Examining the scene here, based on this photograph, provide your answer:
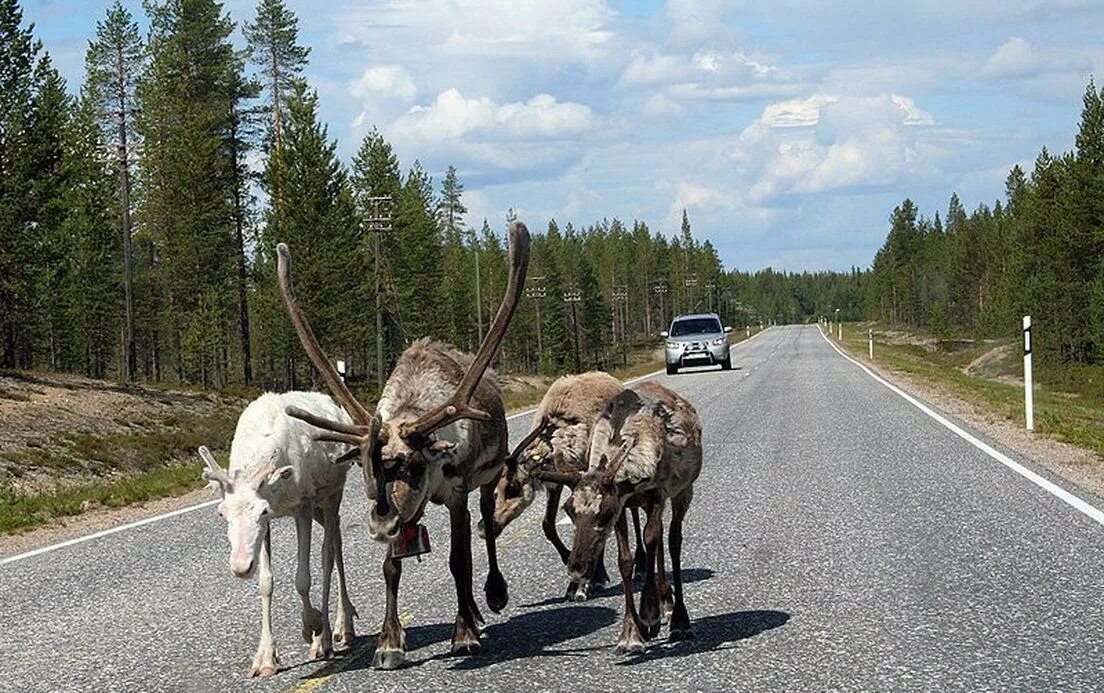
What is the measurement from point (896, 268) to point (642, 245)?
121 ft

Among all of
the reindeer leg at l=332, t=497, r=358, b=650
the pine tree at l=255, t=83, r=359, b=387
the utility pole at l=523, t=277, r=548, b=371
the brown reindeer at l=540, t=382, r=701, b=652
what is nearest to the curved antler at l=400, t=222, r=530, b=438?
the brown reindeer at l=540, t=382, r=701, b=652

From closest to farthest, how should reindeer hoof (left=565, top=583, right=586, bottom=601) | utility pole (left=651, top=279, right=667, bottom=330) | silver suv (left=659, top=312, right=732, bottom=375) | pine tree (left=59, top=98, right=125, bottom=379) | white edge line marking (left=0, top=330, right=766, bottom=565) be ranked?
reindeer hoof (left=565, top=583, right=586, bottom=601)
white edge line marking (left=0, top=330, right=766, bottom=565)
silver suv (left=659, top=312, right=732, bottom=375)
pine tree (left=59, top=98, right=125, bottom=379)
utility pole (left=651, top=279, right=667, bottom=330)

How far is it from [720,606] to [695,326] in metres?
36.1

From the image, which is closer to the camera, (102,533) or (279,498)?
(279,498)

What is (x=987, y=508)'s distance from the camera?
1112cm

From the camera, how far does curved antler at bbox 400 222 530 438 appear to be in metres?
6.17

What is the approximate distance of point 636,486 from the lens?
20.9 ft

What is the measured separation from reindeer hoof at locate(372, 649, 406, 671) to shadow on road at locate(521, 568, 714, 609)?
162 cm

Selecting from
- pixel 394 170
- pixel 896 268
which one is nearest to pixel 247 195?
pixel 394 170

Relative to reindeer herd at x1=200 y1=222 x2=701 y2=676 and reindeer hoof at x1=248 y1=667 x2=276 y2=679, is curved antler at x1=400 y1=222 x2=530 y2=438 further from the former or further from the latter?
reindeer hoof at x1=248 y1=667 x2=276 y2=679

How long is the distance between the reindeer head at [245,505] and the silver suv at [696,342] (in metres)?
34.6

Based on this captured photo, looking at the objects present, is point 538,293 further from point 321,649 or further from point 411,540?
point 411,540

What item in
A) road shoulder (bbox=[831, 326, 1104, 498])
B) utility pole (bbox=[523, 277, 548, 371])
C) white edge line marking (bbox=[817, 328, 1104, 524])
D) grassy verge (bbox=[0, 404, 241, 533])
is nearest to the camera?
white edge line marking (bbox=[817, 328, 1104, 524])

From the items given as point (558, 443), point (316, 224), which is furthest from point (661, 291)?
point (558, 443)
